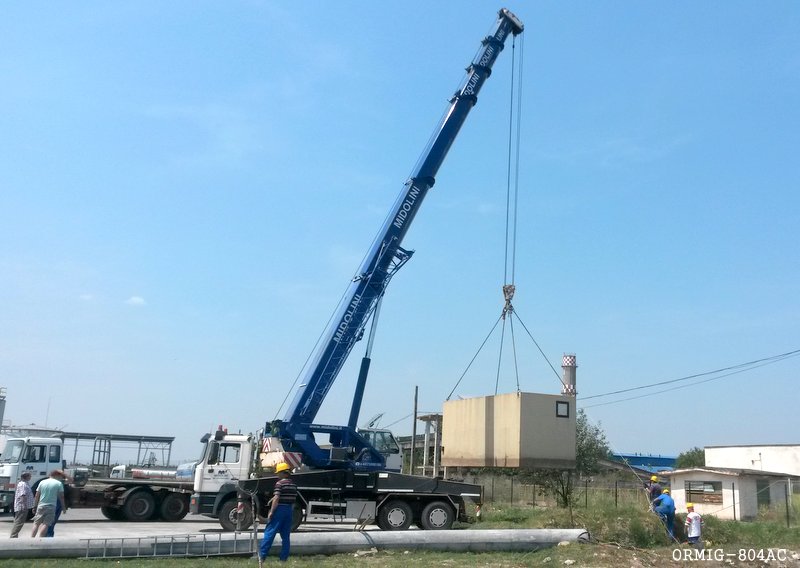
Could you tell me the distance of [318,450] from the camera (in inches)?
834

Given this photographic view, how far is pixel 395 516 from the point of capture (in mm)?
19469

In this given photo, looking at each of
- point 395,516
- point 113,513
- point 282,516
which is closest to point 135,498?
point 113,513

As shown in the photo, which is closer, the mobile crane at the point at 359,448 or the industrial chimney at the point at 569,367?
the mobile crane at the point at 359,448

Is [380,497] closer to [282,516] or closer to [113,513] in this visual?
[282,516]

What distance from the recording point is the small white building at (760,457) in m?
42.9

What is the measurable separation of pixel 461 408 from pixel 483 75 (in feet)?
35.6

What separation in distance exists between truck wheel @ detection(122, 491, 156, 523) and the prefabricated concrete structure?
384 inches

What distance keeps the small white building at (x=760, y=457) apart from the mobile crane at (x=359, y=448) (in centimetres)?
2969

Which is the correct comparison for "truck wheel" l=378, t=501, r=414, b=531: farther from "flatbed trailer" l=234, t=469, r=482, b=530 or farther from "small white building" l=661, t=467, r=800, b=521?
"small white building" l=661, t=467, r=800, b=521

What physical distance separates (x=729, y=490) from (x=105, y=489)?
2358 cm

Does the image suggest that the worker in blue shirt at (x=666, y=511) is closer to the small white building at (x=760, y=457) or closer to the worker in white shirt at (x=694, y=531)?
the worker in white shirt at (x=694, y=531)

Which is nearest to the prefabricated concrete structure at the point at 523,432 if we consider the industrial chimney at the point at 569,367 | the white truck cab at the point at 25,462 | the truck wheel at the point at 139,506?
the truck wheel at the point at 139,506

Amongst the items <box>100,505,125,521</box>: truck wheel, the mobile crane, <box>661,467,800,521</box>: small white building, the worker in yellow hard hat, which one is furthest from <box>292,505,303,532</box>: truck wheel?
<box>661,467,800,521</box>: small white building

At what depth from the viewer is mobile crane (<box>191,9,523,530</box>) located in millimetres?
19344
